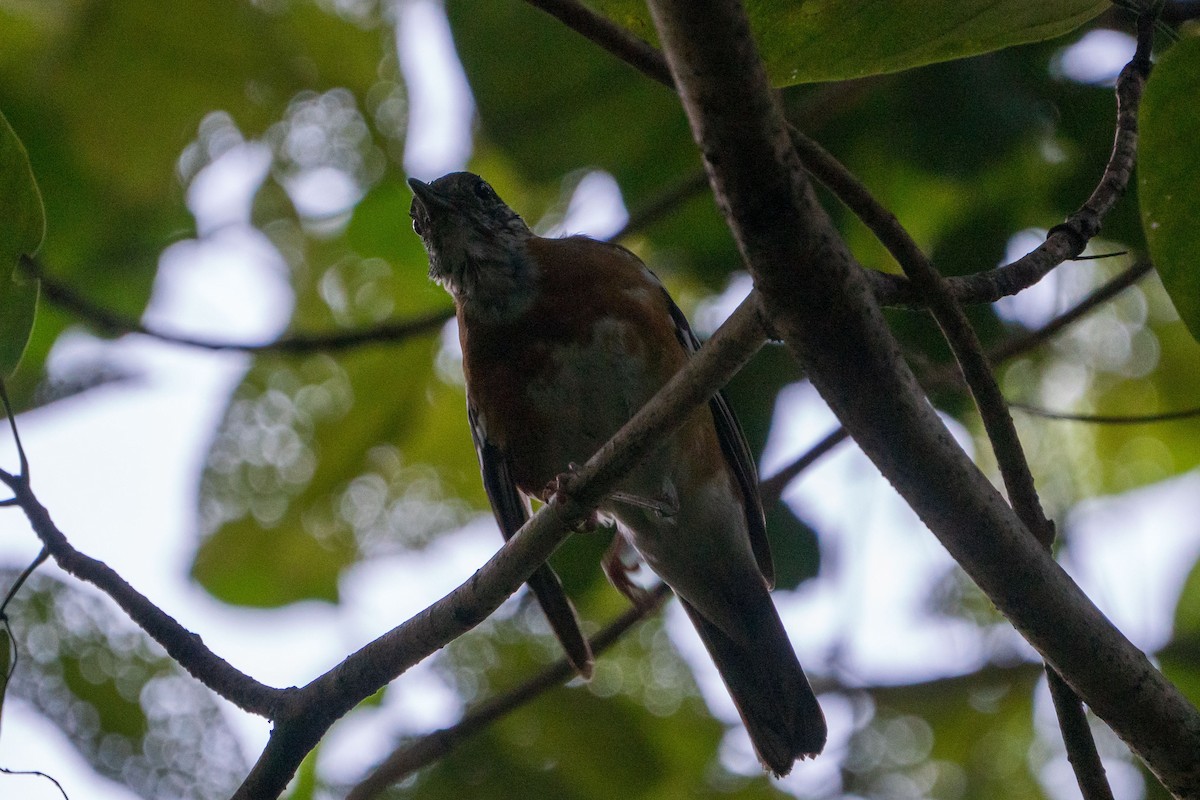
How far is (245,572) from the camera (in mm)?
5867

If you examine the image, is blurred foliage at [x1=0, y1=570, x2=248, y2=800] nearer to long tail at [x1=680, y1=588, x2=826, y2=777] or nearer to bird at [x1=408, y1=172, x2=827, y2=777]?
bird at [x1=408, y1=172, x2=827, y2=777]

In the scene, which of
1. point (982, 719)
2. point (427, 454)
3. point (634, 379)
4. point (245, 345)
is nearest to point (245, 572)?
point (427, 454)

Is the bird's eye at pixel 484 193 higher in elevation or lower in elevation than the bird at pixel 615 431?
higher

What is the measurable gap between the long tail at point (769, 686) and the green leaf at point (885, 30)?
8.92 ft

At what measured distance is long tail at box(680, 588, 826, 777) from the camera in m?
4.62

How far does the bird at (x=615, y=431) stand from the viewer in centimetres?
422

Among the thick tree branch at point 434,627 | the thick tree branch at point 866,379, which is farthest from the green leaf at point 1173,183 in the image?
the thick tree branch at point 434,627

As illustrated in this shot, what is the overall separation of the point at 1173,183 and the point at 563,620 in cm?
250

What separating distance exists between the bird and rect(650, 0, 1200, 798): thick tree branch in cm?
190

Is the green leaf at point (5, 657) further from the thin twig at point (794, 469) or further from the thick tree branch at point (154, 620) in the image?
the thin twig at point (794, 469)

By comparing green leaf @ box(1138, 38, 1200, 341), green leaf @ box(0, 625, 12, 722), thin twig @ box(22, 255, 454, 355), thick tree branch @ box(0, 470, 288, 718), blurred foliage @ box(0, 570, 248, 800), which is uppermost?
green leaf @ box(1138, 38, 1200, 341)

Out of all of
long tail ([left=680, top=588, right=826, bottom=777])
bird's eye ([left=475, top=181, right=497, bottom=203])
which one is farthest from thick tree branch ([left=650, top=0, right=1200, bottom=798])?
bird's eye ([left=475, top=181, right=497, bottom=203])

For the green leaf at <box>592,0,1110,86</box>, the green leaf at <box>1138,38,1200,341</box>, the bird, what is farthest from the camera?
the bird

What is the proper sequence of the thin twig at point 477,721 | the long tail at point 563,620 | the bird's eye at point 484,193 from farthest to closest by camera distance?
the bird's eye at point 484,193
the thin twig at point 477,721
the long tail at point 563,620
